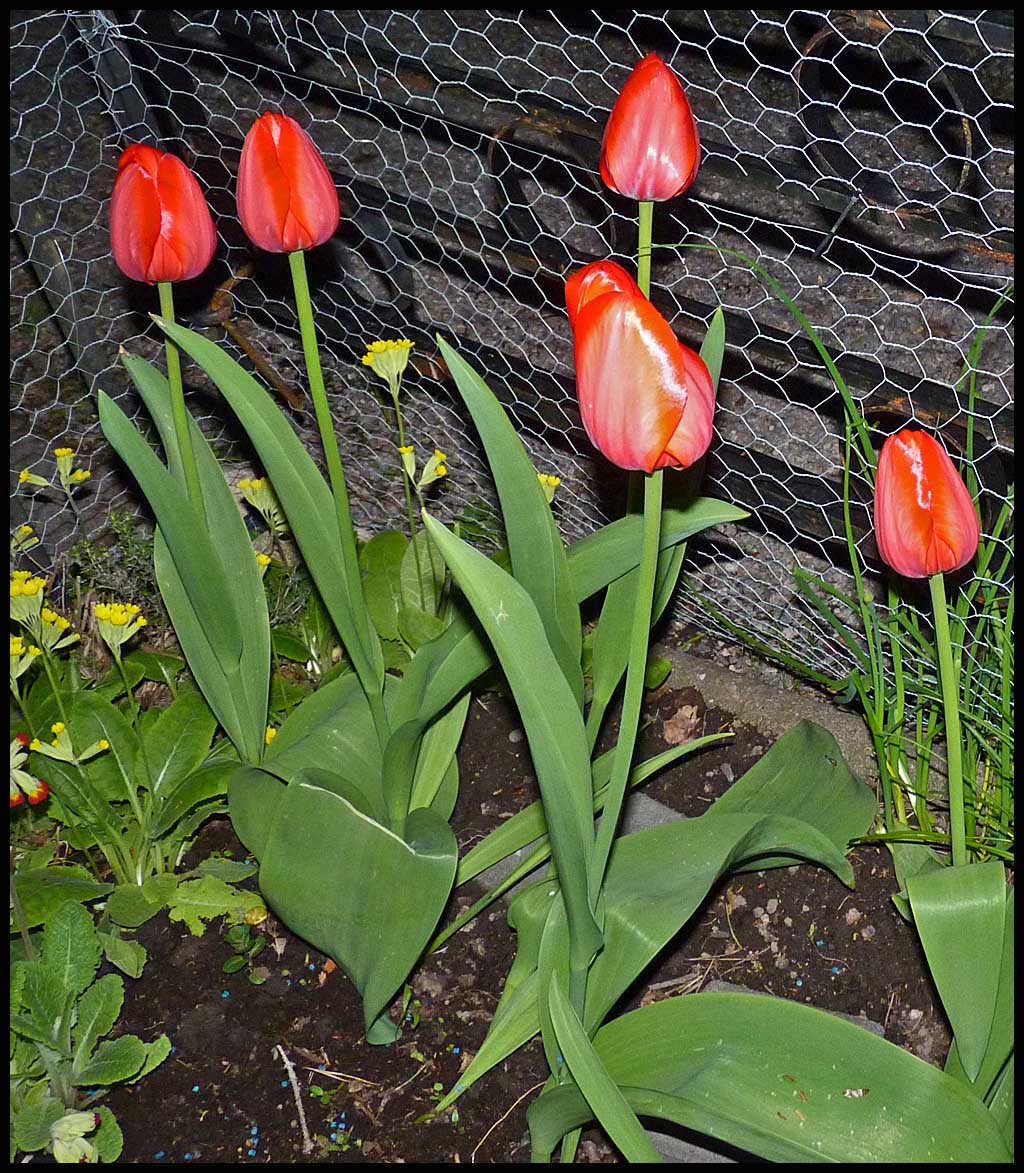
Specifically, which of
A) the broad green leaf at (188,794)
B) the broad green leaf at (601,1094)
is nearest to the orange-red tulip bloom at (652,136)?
the broad green leaf at (601,1094)

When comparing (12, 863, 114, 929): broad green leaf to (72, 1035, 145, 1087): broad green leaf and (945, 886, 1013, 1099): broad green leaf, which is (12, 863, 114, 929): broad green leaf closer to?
(72, 1035, 145, 1087): broad green leaf

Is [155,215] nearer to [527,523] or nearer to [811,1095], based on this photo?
[527,523]

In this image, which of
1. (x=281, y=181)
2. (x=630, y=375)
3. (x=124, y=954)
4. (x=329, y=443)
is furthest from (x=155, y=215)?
(x=124, y=954)

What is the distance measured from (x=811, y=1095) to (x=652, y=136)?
82 cm

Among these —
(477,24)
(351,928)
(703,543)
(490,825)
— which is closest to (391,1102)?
(351,928)

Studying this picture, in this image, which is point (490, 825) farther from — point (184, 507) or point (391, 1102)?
point (184, 507)

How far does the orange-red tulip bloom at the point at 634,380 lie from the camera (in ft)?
2.37

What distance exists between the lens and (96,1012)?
3.81ft

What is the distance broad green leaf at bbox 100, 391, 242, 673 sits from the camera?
47.9 inches

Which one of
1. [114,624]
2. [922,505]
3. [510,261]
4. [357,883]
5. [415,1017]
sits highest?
[922,505]

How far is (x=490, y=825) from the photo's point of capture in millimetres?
1502

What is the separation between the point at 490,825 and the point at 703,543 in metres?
0.61

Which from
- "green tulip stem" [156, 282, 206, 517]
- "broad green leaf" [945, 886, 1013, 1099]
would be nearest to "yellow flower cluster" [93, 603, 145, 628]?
"green tulip stem" [156, 282, 206, 517]

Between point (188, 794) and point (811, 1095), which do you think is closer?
point (811, 1095)
